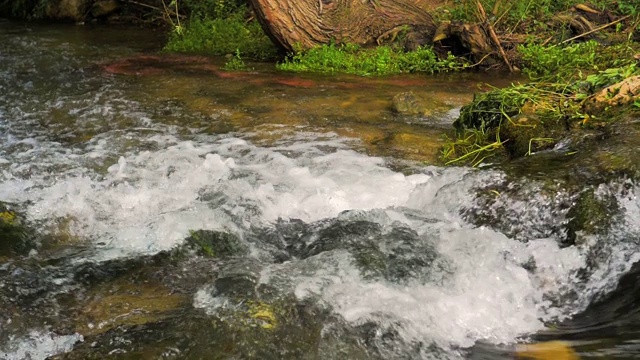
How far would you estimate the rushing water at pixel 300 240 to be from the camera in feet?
9.71

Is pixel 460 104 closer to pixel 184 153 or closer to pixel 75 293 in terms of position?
pixel 184 153

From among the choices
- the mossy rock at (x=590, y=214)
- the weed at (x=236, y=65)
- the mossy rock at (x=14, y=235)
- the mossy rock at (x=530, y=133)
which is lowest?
the mossy rock at (x=14, y=235)

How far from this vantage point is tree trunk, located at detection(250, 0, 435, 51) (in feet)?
27.6

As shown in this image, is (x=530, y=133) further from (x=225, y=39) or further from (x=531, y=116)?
(x=225, y=39)

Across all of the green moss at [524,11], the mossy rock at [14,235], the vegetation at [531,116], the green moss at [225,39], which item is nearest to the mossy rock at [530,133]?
the vegetation at [531,116]

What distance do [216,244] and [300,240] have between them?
51 centimetres

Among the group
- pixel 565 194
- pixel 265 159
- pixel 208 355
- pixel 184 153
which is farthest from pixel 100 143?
pixel 565 194

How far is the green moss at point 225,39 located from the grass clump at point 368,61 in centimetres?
97

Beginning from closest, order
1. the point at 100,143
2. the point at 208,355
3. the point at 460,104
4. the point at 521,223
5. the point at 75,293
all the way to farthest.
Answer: the point at 208,355 < the point at 75,293 < the point at 521,223 < the point at 100,143 < the point at 460,104

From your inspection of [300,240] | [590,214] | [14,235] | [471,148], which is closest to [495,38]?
[471,148]

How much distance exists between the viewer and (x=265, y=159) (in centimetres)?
504

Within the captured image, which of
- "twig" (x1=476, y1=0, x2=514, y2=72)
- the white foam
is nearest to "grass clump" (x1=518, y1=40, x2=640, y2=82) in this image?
"twig" (x1=476, y1=0, x2=514, y2=72)

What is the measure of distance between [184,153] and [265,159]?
0.68 metres

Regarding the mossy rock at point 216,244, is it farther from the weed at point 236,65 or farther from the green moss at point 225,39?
the green moss at point 225,39
